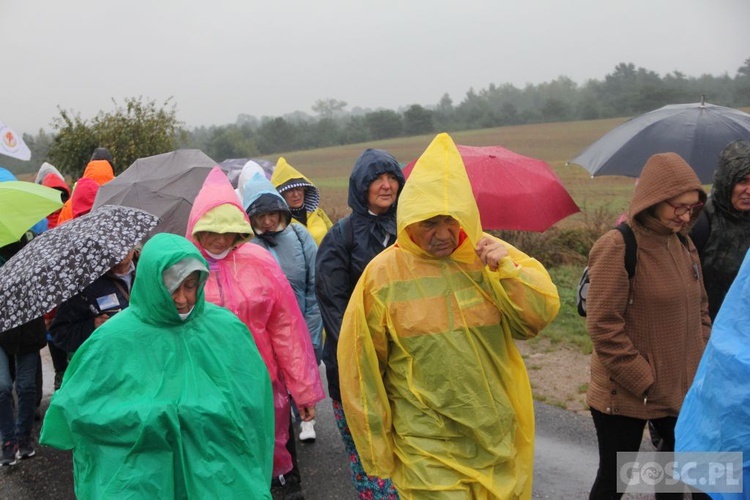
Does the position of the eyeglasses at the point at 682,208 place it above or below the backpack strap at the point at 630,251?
above

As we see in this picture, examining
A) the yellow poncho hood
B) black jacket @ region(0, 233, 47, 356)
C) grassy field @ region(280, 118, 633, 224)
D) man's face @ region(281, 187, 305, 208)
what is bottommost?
grassy field @ region(280, 118, 633, 224)

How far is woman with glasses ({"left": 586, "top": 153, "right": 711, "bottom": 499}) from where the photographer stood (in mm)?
3506

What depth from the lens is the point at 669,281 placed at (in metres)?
3.55

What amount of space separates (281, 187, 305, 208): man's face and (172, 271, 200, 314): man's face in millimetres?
3045

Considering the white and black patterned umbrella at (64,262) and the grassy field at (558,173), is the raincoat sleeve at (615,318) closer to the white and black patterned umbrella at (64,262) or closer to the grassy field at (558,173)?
the white and black patterned umbrella at (64,262)

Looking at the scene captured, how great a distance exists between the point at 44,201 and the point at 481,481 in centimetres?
388

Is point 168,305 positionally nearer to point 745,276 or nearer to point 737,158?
point 745,276

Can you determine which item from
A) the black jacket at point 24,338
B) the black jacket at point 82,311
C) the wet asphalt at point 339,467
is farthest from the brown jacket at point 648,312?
the black jacket at point 24,338

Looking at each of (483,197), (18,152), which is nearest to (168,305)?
(483,197)

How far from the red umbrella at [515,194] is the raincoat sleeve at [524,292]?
144 inches

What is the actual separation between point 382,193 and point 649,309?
4.71 feet

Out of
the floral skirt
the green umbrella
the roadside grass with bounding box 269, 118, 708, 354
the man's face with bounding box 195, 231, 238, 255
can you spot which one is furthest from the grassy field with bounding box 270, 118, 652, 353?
the green umbrella

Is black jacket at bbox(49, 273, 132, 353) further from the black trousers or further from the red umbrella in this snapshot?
the red umbrella

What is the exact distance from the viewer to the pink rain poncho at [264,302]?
4141mm
